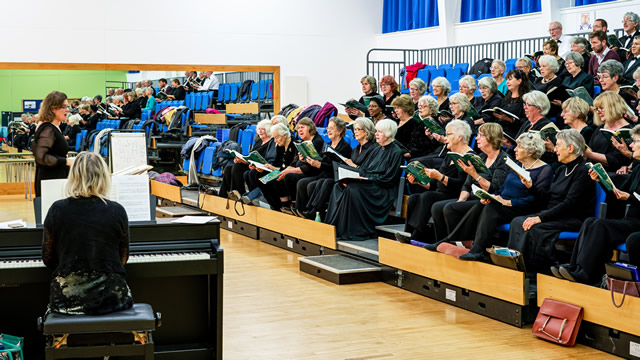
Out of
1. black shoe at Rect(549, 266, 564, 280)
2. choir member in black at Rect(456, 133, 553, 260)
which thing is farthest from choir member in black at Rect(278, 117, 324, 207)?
black shoe at Rect(549, 266, 564, 280)

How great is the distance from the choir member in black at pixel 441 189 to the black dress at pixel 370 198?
720 mm

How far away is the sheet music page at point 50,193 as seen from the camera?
12.3ft

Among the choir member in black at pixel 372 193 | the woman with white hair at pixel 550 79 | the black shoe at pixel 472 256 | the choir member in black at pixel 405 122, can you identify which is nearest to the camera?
the black shoe at pixel 472 256

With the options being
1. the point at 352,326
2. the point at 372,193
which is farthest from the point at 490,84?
the point at 352,326

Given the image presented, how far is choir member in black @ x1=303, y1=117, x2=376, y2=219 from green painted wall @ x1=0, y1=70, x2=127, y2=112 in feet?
23.1

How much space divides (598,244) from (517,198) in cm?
82

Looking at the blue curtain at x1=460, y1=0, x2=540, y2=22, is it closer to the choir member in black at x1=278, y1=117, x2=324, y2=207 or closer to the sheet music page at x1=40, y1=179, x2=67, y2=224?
the choir member in black at x1=278, y1=117, x2=324, y2=207

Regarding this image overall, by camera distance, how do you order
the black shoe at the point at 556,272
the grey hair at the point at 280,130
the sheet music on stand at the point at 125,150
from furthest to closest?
the grey hair at the point at 280,130, the sheet music on stand at the point at 125,150, the black shoe at the point at 556,272

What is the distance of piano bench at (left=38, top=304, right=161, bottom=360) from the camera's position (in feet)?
10.5

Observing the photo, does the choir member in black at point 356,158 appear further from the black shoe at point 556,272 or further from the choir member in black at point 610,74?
the black shoe at point 556,272

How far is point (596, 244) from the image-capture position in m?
4.45

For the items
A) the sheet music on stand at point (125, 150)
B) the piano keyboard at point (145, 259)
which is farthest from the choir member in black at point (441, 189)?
the sheet music on stand at point (125, 150)

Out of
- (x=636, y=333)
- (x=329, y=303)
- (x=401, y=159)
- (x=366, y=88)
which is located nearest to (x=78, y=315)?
(x=329, y=303)

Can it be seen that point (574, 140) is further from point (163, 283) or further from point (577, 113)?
point (163, 283)
